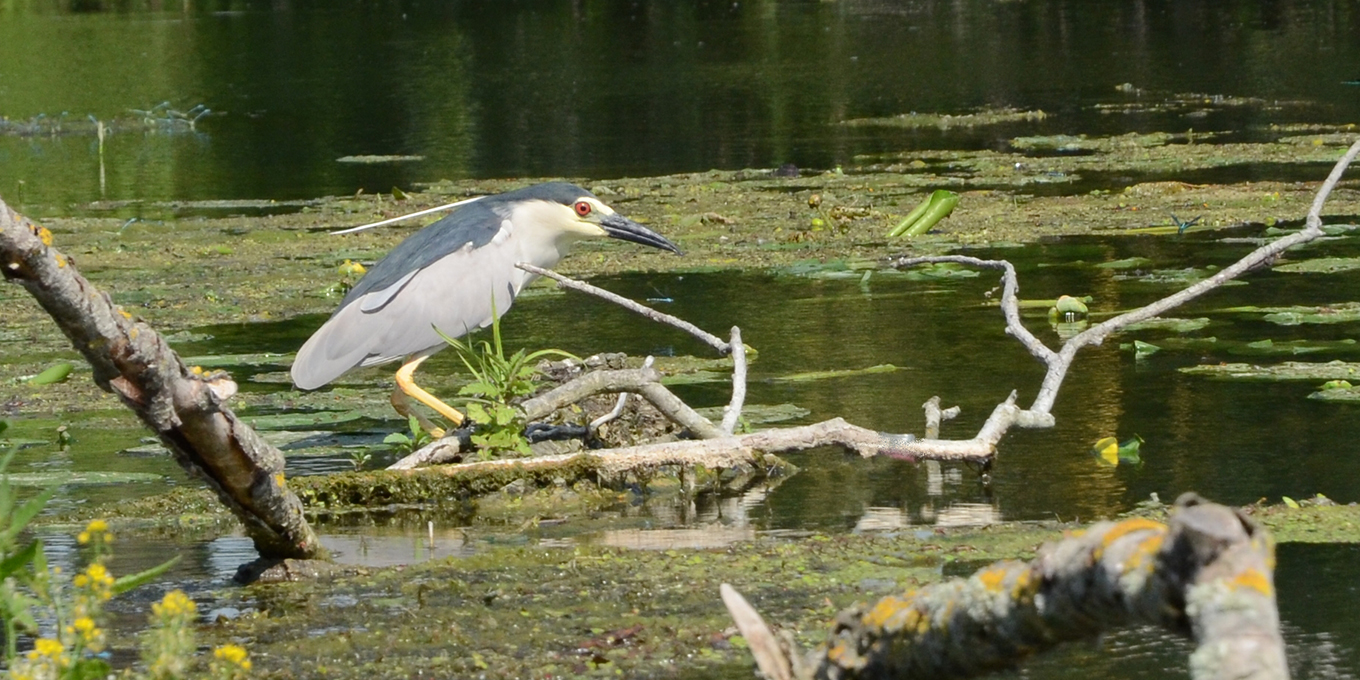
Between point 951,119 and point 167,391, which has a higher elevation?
point 951,119

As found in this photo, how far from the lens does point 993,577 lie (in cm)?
230

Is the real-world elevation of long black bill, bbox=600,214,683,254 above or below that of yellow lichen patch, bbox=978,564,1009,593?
above

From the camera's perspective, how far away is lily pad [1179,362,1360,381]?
6125mm

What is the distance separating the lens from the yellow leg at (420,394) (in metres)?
5.94

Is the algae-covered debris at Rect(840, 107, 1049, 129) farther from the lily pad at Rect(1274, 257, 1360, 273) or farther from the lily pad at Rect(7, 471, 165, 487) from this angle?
the lily pad at Rect(7, 471, 165, 487)

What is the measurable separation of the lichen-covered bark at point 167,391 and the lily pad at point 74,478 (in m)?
1.36

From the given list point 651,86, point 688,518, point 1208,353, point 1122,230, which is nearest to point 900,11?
point 651,86

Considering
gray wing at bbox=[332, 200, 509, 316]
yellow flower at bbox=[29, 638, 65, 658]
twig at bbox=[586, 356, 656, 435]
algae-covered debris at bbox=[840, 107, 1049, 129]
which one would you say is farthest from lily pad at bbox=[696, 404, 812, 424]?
algae-covered debris at bbox=[840, 107, 1049, 129]

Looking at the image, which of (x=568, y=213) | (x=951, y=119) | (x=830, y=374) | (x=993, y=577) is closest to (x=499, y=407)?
(x=568, y=213)

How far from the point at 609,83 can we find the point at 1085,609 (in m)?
21.2

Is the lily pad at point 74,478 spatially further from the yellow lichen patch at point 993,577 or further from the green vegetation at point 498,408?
the yellow lichen patch at point 993,577

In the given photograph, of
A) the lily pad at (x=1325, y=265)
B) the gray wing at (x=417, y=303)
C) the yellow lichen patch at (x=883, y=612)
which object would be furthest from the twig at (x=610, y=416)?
the lily pad at (x=1325, y=265)

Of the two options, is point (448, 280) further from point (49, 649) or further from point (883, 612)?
point (883, 612)

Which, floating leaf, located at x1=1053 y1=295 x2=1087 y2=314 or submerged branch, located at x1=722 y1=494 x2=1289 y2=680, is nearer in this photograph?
submerged branch, located at x1=722 y1=494 x2=1289 y2=680
